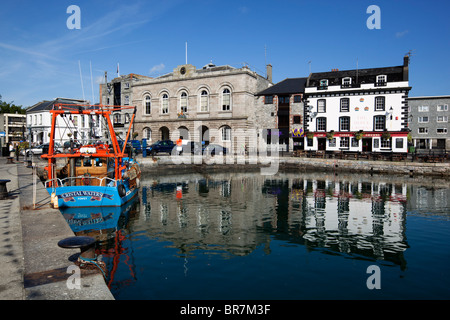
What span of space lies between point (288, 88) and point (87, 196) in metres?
34.1

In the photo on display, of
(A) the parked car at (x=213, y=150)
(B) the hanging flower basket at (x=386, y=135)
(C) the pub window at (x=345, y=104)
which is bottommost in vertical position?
(A) the parked car at (x=213, y=150)

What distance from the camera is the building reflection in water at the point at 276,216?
11086 millimetres

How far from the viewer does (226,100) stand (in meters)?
42.8

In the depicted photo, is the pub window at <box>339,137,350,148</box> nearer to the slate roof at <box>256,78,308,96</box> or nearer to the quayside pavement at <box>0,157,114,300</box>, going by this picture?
the slate roof at <box>256,78,308,96</box>

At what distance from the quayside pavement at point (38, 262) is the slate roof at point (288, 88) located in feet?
118

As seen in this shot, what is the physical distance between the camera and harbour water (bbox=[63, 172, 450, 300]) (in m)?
7.80

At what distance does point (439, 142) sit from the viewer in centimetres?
5319

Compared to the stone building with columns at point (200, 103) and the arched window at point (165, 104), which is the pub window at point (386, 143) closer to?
the stone building with columns at point (200, 103)

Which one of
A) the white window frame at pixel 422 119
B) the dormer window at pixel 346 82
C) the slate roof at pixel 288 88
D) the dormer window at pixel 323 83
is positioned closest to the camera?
the dormer window at pixel 346 82

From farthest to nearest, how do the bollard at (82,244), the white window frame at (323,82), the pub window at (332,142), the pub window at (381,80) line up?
the white window frame at (323,82) → the pub window at (332,142) → the pub window at (381,80) → the bollard at (82,244)

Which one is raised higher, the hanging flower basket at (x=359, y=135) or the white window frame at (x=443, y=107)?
the white window frame at (x=443, y=107)

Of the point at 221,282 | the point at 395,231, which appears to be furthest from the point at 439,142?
the point at 221,282

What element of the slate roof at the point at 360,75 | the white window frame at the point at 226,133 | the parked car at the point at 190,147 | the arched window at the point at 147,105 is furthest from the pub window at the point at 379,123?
the arched window at the point at 147,105
